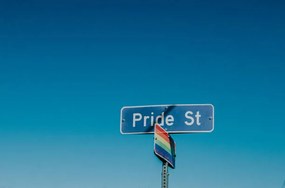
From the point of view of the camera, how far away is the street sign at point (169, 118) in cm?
448

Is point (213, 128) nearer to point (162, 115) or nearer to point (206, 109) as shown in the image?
point (206, 109)

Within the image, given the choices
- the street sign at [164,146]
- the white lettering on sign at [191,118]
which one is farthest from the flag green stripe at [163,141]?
the white lettering on sign at [191,118]

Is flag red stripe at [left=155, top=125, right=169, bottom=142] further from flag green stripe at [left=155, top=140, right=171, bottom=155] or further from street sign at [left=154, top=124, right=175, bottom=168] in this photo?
flag green stripe at [left=155, top=140, right=171, bottom=155]

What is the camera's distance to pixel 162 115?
4.64 m

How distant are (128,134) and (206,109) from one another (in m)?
1.12

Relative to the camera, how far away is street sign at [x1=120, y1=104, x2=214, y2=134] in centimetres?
448

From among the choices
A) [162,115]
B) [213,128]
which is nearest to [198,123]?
[213,128]

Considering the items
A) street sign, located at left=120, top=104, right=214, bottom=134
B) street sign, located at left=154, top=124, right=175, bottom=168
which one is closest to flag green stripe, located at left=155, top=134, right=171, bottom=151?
street sign, located at left=154, top=124, right=175, bottom=168

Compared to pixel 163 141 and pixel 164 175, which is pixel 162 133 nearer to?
pixel 163 141

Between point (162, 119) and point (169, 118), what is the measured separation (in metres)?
0.11

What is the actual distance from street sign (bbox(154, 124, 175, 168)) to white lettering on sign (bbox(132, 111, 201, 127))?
0.74 feet

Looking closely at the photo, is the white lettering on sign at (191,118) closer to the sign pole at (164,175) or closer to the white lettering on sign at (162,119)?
the white lettering on sign at (162,119)

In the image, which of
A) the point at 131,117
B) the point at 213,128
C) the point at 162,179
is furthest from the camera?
the point at 131,117

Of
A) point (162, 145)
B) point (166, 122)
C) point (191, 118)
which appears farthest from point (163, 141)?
point (191, 118)
